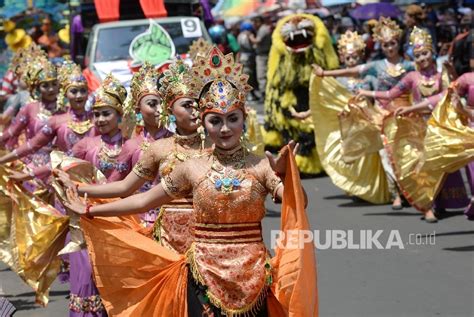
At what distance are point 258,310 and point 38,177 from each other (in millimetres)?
3271

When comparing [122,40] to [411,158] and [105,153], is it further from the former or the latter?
[105,153]

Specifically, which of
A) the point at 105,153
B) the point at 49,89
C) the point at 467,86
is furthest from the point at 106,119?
the point at 467,86

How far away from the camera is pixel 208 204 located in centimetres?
537

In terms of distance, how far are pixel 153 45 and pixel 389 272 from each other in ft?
23.3

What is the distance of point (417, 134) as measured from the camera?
1206cm

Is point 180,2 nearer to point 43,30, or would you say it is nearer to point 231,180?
Answer: point 43,30

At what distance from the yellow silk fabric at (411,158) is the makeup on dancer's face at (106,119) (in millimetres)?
4434

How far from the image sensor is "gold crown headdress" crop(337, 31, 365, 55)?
13500 millimetres

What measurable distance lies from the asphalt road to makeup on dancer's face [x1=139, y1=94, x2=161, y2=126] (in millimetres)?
1879

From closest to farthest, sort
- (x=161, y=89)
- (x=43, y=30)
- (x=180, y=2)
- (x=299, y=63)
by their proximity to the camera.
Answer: (x=161, y=89), (x=299, y=63), (x=180, y=2), (x=43, y=30)

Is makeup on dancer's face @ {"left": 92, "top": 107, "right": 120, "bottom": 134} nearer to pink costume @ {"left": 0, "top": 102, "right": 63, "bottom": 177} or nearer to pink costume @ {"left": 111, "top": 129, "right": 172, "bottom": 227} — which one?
pink costume @ {"left": 111, "top": 129, "right": 172, "bottom": 227}

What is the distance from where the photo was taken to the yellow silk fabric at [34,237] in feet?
25.4

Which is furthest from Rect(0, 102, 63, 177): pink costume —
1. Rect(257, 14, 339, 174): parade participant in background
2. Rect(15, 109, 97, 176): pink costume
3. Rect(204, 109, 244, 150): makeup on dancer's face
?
Rect(257, 14, 339, 174): parade participant in background

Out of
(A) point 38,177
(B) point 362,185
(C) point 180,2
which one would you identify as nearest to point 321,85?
(B) point 362,185
